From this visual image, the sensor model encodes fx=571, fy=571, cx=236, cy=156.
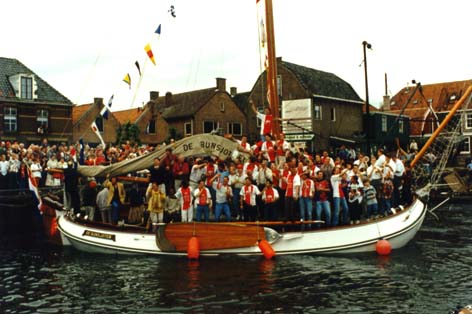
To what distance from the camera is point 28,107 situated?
1676 inches

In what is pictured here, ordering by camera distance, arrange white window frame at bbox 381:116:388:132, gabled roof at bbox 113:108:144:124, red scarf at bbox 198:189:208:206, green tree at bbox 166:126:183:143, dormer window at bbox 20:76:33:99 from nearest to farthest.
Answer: red scarf at bbox 198:189:208:206 < dormer window at bbox 20:76:33:99 < green tree at bbox 166:126:183:143 < white window frame at bbox 381:116:388:132 < gabled roof at bbox 113:108:144:124

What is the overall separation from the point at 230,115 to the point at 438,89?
24.7 meters

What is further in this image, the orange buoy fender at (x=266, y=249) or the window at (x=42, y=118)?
the window at (x=42, y=118)

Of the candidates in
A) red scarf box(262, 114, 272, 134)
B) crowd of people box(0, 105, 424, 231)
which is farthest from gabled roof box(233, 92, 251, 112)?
crowd of people box(0, 105, 424, 231)

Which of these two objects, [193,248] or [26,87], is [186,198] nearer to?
[193,248]

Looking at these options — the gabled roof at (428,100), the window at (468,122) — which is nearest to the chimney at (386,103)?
the gabled roof at (428,100)

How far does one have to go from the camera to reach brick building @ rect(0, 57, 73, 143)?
41.7m

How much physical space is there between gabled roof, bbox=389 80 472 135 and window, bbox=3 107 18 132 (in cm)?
3747

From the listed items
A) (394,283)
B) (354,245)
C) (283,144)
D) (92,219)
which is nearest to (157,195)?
(92,219)

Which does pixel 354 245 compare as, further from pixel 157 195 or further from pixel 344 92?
pixel 344 92

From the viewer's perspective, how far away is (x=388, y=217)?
1623 centimetres

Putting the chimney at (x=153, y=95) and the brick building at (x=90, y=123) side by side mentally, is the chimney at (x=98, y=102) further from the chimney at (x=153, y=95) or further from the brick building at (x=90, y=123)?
the chimney at (x=153, y=95)

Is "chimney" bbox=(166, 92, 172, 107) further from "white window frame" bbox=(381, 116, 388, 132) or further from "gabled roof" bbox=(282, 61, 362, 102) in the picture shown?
"white window frame" bbox=(381, 116, 388, 132)

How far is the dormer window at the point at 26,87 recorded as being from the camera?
4244 cm
